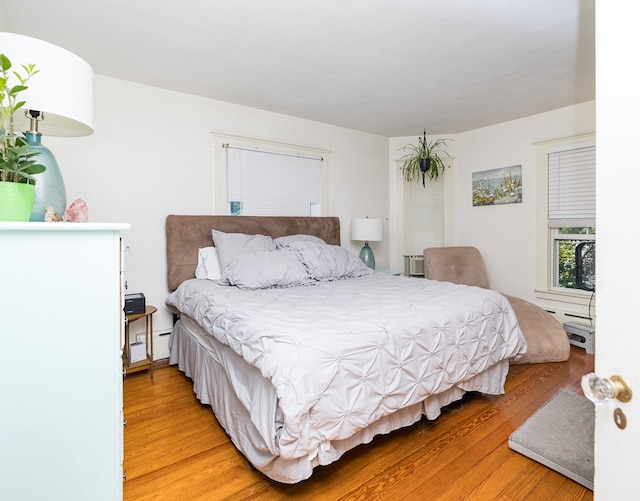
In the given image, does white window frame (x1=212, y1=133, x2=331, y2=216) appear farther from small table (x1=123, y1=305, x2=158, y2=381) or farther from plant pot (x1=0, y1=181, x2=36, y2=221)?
plant pot (x1=0, y1=181, x2=36, y2=221)

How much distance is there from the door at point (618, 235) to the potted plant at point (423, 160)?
4041 millimetres

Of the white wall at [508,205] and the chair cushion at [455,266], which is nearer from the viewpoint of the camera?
the white wall at [508,205]

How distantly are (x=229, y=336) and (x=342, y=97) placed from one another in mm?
2576

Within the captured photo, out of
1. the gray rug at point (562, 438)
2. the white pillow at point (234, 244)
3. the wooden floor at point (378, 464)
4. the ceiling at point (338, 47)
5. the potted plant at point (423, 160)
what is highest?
the ceiling at point (338, 47)

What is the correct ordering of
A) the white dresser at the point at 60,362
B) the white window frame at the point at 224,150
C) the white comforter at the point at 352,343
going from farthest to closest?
the white window frame at the point at 224,150
the white comforter at the point at 352,343
the white dresser at the point at 60,362

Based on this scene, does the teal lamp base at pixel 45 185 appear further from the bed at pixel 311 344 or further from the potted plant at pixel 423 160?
the potted plant at pixel 423 160

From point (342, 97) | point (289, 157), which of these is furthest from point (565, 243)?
point (289, 157)

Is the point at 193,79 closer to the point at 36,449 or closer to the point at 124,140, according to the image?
the point at 124,140

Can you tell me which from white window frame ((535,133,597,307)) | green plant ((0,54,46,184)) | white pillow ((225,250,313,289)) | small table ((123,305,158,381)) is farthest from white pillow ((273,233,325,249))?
white window frame ((535,133,597,307))

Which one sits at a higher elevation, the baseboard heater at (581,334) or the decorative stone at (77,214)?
the decorative stone at (77,214)

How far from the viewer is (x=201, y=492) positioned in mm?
1557

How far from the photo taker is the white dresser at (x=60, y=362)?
0.79 meters

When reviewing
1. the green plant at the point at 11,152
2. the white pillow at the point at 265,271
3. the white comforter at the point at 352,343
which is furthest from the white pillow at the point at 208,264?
the green plant at the point at 11,152

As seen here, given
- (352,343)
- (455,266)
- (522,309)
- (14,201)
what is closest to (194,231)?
(352,343)
